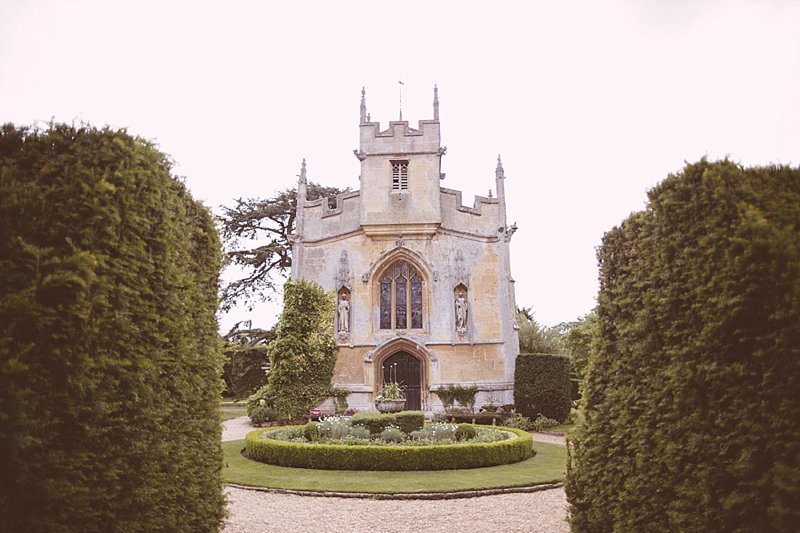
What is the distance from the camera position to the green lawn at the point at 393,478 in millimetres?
10156

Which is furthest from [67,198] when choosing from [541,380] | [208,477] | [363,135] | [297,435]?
[363,135]

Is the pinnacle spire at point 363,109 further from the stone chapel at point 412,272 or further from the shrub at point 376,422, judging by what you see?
the shrub at point 376,422

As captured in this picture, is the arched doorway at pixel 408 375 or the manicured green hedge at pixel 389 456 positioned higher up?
the arched doorway at pixel 408 375

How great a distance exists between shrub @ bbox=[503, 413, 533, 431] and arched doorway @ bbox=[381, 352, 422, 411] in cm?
407

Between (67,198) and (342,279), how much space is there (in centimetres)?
2024

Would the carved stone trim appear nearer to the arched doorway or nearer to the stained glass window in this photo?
the arched doorway

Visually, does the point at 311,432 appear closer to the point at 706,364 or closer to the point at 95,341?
the point at 95,341

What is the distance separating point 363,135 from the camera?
84.2 ft

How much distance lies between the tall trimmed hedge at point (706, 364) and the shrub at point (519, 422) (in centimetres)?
1590

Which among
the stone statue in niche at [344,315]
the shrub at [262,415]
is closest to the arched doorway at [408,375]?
the stone statue in niche at [344,315]

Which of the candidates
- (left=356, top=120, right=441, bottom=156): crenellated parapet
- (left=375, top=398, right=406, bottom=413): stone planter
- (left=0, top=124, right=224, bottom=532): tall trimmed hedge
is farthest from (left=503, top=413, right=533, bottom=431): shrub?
(left=0, top=124, right=224, bottom=532): tall trimmed hedge

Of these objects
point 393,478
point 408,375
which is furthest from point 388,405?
point 393,478

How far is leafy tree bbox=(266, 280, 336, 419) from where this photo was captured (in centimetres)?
2222

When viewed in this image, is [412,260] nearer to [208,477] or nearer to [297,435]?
[297,435]
